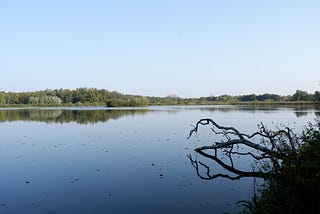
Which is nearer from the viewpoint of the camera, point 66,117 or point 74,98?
point 66,117

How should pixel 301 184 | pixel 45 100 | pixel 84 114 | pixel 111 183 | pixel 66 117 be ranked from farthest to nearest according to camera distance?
1. pixel 45 100
2. pixel 84 114
3. pixel 66 117
4. pixel 111 183
5. pixel 301 184

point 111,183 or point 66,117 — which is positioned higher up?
point 66,117

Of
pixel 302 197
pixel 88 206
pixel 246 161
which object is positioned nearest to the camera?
pixel 302 197

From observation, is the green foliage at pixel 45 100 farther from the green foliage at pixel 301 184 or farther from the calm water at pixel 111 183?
the green foliage at pixel 301 184

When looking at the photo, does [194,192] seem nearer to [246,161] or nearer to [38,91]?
[246,161]

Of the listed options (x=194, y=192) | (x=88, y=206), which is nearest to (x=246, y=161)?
(x=194, y=192)

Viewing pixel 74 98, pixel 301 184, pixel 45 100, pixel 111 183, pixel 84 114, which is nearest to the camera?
pixel 301 184

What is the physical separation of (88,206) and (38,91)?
12736cm

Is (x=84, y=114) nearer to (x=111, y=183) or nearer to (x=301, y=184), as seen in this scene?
(x=111, y=183)

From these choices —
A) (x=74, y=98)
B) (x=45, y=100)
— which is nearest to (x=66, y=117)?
(x=45, y=100)

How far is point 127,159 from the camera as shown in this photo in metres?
12.2

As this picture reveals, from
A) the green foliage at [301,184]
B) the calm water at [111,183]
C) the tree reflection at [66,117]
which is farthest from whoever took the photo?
the tree reflection at [66,117]

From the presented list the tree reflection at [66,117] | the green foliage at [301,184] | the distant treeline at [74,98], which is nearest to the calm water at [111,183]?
the green foliage at [301,184]

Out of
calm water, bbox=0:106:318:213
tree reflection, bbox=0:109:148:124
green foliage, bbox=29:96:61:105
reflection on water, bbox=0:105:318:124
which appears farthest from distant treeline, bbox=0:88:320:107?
calm water, bbox=0:106:318:213
